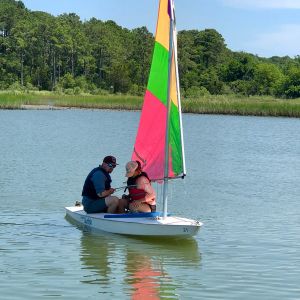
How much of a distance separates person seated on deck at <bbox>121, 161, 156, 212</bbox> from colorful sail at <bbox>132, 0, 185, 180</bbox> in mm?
395

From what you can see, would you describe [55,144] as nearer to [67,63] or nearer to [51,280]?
[51,280]

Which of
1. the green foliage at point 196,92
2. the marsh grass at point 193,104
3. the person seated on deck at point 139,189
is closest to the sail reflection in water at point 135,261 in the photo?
the person seated on deck at point 139,189

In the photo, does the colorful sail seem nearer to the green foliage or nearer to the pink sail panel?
the pink sail panel

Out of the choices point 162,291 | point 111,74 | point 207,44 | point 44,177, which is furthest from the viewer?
point 207,44

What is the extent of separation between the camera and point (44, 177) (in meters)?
22.8

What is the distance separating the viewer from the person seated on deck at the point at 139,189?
1340 centimetres

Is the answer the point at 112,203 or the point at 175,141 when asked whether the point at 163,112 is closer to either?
the point at 175,141

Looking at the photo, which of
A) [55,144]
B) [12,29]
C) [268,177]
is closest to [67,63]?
[12,29]

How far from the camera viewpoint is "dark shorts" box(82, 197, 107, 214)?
14.1 meters

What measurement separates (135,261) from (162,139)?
2240 millimetres

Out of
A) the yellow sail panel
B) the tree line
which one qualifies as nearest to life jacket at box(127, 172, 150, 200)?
the yellow sail panel

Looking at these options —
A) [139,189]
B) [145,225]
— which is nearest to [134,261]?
[145,225]

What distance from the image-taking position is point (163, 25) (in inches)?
534

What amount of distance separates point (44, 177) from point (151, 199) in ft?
31.7
